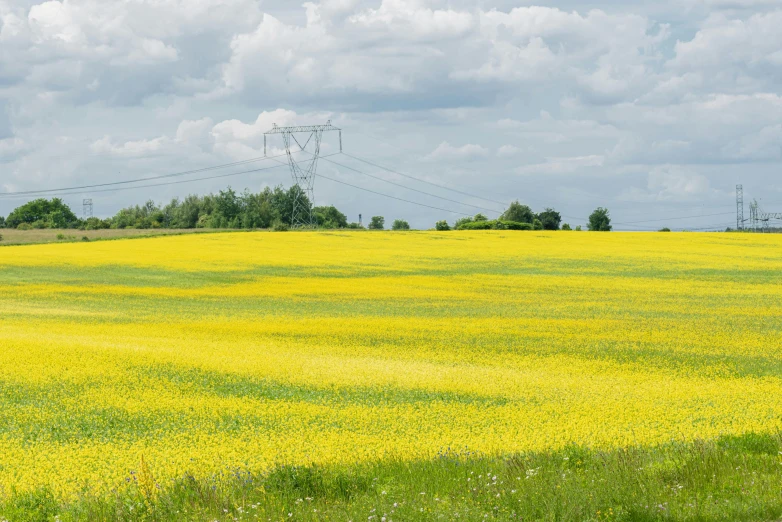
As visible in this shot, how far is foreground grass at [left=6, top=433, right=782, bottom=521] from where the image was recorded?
25.0 feet

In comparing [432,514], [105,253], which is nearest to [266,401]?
[432,514]

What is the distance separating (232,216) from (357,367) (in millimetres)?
135306

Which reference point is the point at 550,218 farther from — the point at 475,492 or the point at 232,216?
the point at 475,492

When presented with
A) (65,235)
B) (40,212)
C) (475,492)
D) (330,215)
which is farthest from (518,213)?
(475,492)

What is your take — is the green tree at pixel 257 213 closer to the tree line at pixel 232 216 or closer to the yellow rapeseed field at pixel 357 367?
the tree line at pixel 232 216

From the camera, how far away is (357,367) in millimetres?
17766

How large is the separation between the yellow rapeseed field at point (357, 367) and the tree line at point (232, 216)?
71352 millimetres

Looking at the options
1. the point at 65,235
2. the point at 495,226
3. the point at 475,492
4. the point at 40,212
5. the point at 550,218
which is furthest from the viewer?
the point at 40,212

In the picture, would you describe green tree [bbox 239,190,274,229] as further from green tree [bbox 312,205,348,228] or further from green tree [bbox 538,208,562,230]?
green tree [bbox 538,208,562,230]

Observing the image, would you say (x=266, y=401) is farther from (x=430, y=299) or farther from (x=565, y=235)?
(x=565, y=235)

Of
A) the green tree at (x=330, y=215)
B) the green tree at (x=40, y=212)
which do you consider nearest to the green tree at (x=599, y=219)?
the green tree at (x=330, y=215)

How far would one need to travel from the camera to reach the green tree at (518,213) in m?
139

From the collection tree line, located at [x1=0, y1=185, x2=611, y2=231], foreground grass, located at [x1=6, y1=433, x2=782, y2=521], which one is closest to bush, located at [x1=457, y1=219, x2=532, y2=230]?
tree line, located at [x1=0, y1=185, x2=611, y2=231]

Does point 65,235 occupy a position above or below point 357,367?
above
